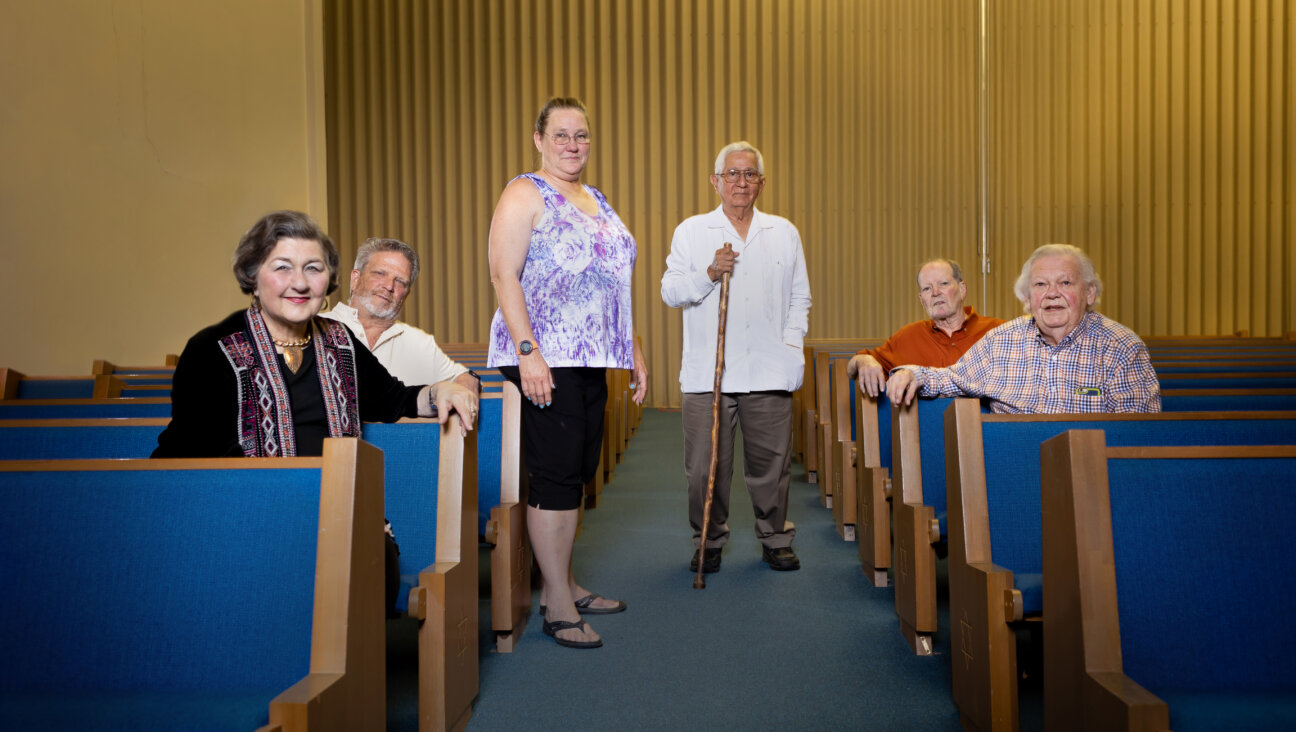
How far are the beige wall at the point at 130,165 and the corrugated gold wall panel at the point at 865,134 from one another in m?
1.32

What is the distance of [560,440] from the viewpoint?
8.42 ft

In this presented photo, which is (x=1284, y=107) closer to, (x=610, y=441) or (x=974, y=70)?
(x=974, y=70)

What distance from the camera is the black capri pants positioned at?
2564mm

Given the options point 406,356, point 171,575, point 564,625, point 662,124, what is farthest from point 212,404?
point 662,124

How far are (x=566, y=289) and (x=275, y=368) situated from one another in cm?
88

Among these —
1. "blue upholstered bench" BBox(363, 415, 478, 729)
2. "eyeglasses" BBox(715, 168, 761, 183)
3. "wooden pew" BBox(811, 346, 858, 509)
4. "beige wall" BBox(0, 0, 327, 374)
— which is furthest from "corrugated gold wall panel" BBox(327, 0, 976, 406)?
"blue upholstered bench" BBox(363, 415, 478, 729)

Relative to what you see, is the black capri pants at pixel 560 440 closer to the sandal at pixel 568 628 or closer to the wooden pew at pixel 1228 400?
the sandal at pixel 568 628

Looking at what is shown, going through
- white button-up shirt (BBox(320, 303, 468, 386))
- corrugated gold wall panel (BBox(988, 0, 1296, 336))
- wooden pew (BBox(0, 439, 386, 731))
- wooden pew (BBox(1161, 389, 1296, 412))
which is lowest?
wooden pew (BBox(0, 439, 386, 731))

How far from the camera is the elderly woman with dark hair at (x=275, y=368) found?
5.74 ft

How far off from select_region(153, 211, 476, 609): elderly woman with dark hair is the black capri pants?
1.70ft

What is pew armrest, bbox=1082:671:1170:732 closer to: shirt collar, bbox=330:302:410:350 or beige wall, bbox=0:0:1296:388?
shirt collar, bbox=330:302:410:350

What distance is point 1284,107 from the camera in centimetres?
862

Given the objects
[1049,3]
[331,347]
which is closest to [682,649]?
[331,347]

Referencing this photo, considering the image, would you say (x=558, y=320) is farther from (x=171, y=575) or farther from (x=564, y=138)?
(x=171, y=575)
